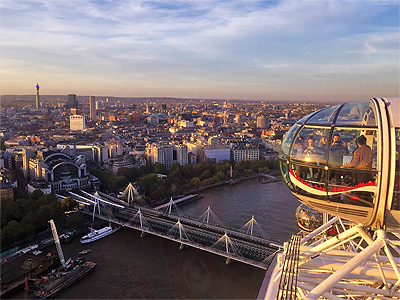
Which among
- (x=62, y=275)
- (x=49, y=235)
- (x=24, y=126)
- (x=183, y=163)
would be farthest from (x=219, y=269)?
(x=24, y=126)

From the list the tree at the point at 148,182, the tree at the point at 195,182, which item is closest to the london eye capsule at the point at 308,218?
the tree at the point at 148,182

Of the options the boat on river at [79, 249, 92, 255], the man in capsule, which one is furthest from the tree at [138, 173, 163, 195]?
the man in capsule

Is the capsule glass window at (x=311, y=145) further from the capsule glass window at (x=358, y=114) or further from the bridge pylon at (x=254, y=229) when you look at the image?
the bridge pylon at (x=254, y=229)

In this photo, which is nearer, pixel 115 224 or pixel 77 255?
pixel 77 255

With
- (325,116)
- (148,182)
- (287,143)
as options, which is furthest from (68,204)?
(325,116)

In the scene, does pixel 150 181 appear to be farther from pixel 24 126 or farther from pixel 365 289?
pixel 24 126

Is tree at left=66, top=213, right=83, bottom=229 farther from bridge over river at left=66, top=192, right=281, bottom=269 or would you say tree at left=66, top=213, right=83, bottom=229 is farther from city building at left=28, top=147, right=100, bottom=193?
city building at left=28, top=147, right=100, bottom=193
